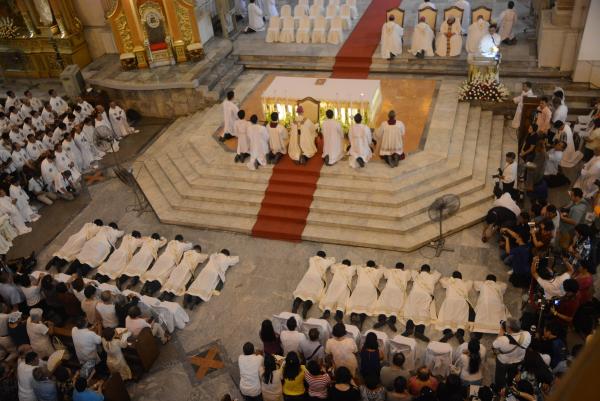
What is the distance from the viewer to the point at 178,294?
33.4ft

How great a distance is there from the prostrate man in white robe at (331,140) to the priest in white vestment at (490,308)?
14.0 feet

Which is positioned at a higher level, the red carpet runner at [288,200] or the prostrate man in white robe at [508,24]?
the prostrate man in white robe at [508,24]

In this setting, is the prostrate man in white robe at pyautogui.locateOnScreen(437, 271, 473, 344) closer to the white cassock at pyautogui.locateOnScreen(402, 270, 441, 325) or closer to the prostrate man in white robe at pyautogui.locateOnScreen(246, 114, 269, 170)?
the white cassock at pyautogui.locateOnScreen(402, 270, 441, 325)

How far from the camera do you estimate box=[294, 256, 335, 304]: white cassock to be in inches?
383

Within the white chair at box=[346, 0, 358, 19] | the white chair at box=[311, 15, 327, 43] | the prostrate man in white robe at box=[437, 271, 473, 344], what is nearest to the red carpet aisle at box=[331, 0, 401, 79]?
the white chair at box=[346, 0, 358, 19]

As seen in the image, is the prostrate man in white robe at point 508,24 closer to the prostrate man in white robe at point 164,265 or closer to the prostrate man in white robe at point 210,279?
the prostrate man in white robe at point 210,279

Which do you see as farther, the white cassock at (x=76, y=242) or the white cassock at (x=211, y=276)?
the white cassock at (x=76, y=242)

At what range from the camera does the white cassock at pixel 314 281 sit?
973 centimetres

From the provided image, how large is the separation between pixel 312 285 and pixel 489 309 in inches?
116

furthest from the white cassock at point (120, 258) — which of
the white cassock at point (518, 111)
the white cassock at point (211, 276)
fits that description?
the white cassock at point (518, 111)

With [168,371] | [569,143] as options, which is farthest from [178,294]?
[569,143]

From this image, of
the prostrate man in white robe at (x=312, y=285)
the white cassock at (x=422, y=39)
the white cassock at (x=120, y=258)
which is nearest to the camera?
the prostrate man in white robe at (x=312, y=285)

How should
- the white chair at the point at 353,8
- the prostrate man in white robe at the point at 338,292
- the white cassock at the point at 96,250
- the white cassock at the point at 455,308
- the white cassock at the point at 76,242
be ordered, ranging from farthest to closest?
the white chair at the point at 353,8 → the white cassock at the point at 76,242 → the white cassock at the point at 96,250 → the prostrate man in white robe at the point at 338,292 → the white cassock at the point at 455,308

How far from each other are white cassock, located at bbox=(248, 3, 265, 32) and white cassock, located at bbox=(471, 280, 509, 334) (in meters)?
12.3
